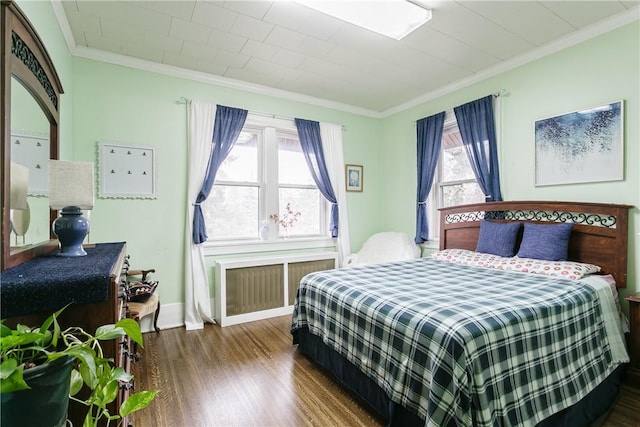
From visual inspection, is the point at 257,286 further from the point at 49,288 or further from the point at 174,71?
the point at 49,288

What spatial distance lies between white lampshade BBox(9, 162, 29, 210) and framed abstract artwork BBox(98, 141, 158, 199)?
5.11ft

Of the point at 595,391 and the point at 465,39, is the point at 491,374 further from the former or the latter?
the point at 465,39

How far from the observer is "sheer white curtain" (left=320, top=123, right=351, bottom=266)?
427cm

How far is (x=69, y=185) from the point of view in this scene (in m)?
1.67

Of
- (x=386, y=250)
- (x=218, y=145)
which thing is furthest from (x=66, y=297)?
(x=386, y=250)

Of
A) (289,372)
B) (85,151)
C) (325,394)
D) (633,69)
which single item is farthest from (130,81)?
(633,69)

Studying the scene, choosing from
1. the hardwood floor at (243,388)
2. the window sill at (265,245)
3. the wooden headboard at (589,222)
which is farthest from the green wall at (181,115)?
the hardwood floor at (243,388)

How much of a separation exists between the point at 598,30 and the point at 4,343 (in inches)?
154

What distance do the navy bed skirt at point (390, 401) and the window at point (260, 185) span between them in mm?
1816

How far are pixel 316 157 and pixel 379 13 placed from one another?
203cm

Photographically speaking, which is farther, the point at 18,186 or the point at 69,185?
the point at 69,185

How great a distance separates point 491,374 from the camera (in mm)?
1406

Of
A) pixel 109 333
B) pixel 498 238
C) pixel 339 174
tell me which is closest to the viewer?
pixel 109 333

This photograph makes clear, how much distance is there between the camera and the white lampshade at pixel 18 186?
54.4 inches
